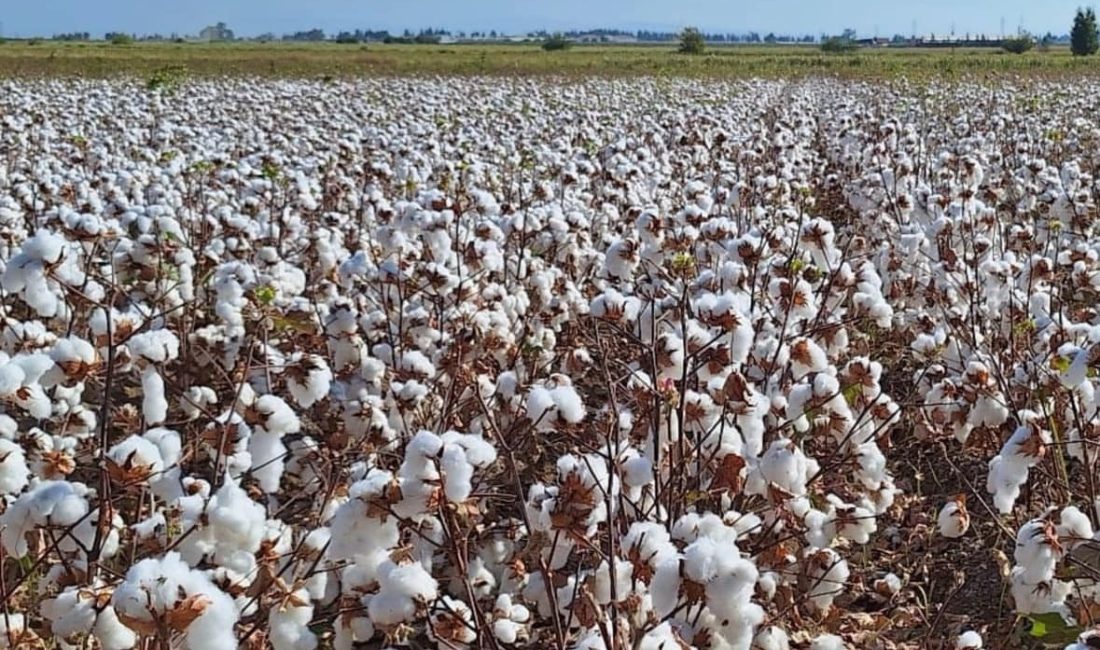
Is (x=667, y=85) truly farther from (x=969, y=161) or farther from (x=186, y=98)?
(x=969, y=161)

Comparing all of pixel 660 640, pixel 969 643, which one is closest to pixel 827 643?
pixel 969 643

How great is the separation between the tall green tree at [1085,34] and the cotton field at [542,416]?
56.1 metres

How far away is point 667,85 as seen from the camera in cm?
2144

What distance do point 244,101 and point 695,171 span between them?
780 cm

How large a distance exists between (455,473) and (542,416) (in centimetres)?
49

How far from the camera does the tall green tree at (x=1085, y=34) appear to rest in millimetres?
57406

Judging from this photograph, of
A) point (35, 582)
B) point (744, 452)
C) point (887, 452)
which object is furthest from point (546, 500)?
point (887, 452)

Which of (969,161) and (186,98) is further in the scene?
(186,98)

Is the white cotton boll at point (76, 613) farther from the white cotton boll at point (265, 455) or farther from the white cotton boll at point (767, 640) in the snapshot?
the white cotton boll at point (767, 640)

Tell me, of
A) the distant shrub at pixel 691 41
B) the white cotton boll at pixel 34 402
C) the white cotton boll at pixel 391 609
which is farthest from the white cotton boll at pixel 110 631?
the distant shrub at pixel 691 41

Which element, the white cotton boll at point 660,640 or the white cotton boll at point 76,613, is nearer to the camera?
the white cotton boll at point 660,640

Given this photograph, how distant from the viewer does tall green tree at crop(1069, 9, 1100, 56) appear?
188 ft

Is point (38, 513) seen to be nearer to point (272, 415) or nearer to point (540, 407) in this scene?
point (272, 415)

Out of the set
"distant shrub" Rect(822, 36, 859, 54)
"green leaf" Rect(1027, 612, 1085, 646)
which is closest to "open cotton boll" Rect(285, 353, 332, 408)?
"green leaf" Rect(1027, 612, 1085, 646)
